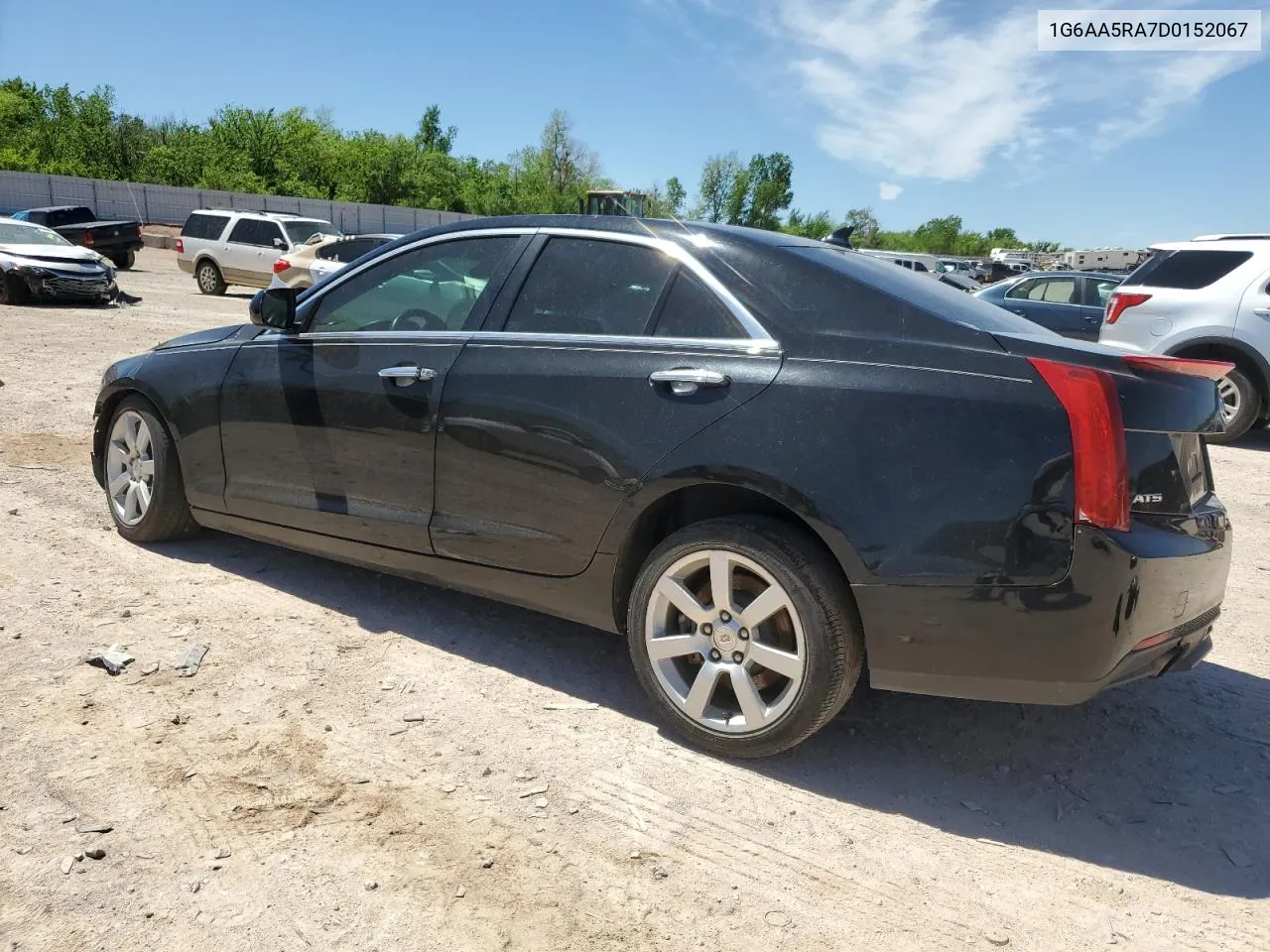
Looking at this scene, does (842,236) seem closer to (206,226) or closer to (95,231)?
(206,226)

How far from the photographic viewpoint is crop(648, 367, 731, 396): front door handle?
10.2ft

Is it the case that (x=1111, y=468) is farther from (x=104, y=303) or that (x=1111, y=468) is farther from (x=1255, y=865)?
(x=104, y=303)

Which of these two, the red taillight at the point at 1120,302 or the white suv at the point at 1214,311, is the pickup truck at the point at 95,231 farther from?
the white suv at the point at 1214,311

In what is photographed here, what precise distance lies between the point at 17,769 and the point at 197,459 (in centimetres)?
198

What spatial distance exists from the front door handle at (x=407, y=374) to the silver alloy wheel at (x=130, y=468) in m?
1.69

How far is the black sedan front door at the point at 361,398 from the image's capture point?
150 inches

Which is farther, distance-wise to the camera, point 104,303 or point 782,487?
point 104,303

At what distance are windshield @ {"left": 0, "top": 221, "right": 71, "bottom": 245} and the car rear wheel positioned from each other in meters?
3.61

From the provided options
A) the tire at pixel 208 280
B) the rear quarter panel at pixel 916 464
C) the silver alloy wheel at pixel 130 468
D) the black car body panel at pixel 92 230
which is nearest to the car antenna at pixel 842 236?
the rear quarter panel at pixel 916 464

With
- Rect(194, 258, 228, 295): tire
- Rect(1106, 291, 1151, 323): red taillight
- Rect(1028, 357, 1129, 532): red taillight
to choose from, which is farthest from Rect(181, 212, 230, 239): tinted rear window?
Rect(1028, 357, 1129, 532): red taillight

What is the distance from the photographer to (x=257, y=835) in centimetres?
266

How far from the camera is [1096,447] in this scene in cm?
264

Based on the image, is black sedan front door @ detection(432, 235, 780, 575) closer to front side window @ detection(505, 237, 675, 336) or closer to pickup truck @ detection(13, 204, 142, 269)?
front side window @ detection(505, 237, 675, 336)

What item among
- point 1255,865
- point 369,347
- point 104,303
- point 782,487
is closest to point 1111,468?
point 782,487
